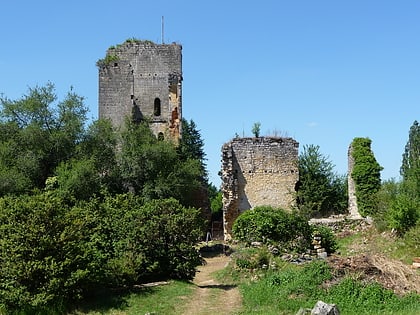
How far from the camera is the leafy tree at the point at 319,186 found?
1180 inches

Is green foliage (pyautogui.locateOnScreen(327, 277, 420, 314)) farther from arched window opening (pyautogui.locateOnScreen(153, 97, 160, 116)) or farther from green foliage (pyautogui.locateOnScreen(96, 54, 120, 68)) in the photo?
green foliage (pyautogui.locateOnScreen(96, 54, 120, 68))

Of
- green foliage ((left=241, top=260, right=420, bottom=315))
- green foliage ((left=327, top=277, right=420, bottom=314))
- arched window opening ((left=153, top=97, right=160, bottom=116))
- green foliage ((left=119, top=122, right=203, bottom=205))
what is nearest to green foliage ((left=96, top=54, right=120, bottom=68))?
arched window opening ((left=153, top=97, right=160, bottom=116))

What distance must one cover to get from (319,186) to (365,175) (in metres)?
3.22

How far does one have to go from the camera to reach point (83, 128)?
29094 mm

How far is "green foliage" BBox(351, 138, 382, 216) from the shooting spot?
2744cm

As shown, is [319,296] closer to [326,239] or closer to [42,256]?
[42,256]

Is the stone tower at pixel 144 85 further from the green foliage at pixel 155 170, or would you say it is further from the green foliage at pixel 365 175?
the green foliage at pixel 365 175

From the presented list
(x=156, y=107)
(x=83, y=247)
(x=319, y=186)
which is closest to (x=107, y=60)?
(x=156, y=107)

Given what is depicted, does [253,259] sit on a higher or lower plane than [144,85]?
lower

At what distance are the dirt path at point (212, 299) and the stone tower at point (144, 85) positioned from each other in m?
19.8

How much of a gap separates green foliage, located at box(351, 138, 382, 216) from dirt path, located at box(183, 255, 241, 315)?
12638mm

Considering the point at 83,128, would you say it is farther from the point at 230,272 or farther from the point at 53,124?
the point at 230,272

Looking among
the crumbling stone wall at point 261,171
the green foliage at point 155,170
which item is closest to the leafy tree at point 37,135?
the green foliage at point 155,170

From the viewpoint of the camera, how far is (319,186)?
30.2 meters
